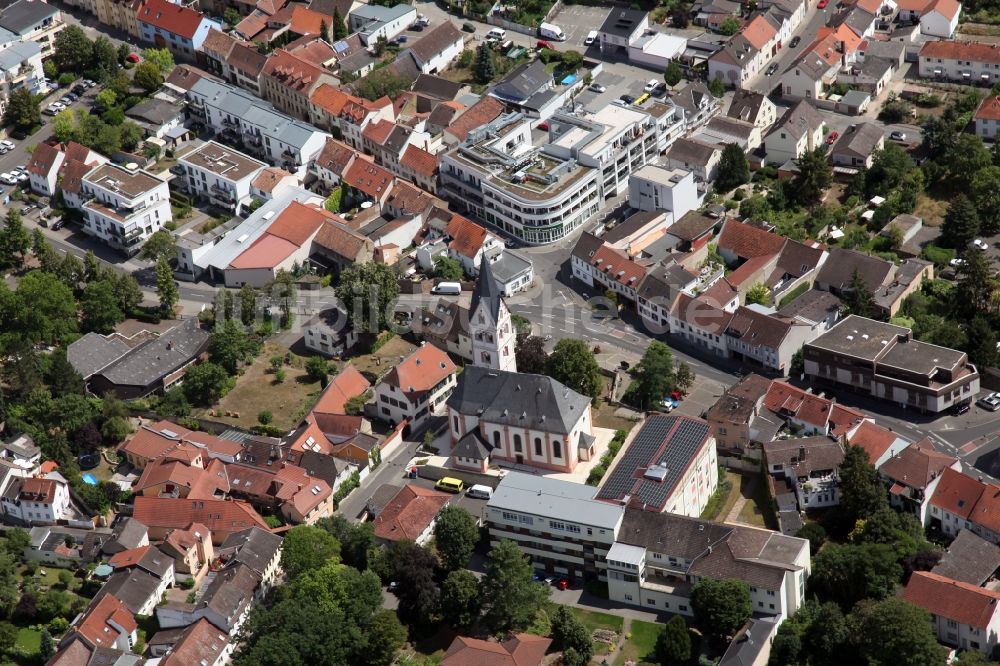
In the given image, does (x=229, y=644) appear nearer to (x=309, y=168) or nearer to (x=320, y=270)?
(x=320, y=270)

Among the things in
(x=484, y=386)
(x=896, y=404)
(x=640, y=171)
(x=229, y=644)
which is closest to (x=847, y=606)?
(x=896, y=404)

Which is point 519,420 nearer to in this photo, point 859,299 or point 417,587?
point 417,587

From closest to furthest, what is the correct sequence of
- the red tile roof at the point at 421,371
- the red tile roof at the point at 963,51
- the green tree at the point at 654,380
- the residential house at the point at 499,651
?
the residential house at the point at 499,651
the green tree at the point at 654,380
the red tile roof at the point at 421,371
the red tile roof at the point at 963,51

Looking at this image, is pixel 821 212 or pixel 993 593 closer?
pixel 993 593

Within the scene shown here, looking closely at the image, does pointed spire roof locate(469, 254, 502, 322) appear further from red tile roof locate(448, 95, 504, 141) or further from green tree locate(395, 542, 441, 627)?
Result: red tile roof locate(448, 95, 504, 141)

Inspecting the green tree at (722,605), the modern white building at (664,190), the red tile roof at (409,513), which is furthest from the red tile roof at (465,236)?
the green tree at (722,605)

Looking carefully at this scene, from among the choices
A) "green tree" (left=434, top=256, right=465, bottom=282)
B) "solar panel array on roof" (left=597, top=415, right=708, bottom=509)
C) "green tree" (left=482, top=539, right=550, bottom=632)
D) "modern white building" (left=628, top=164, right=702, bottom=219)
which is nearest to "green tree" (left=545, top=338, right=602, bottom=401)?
"solar panel array on roof" (left=597, top=415, right=708, bottom=509)

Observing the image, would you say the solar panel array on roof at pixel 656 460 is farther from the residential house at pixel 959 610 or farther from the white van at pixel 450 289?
the white van at pixel 450 289

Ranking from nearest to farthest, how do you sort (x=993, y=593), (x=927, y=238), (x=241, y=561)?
(x=993, y=593) → (x=241, y=561) → (x=927, y=238)
